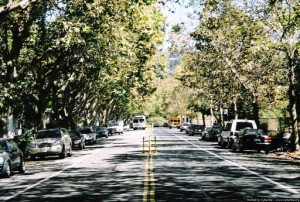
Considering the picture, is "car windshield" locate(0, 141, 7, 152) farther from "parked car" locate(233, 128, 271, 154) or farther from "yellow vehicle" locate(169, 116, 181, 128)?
"yellow vehicle" locate(169, 116, 181, 128)

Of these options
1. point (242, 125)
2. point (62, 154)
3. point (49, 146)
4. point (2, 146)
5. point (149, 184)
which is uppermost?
point (242, 125)

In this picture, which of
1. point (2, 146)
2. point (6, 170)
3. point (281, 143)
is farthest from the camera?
point (281, 143)

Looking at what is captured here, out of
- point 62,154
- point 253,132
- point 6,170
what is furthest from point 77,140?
point 6,170

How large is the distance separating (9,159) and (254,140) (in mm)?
16340

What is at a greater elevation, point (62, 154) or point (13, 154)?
point (13, 154)

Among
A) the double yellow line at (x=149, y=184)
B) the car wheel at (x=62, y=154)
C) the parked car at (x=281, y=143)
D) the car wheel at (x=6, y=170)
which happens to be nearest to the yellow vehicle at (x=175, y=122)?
the parked car at (x=281, y=143)

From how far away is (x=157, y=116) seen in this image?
19225cm

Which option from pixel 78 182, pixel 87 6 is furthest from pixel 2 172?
pixel 87 6

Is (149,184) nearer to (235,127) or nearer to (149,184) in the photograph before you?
(149,184)

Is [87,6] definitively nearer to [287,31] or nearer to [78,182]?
[78,182]

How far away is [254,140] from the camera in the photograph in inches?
1201

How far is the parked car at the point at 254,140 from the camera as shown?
3031 cm

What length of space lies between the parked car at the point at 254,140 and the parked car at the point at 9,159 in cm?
1472

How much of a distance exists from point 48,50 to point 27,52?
5.23 metres
